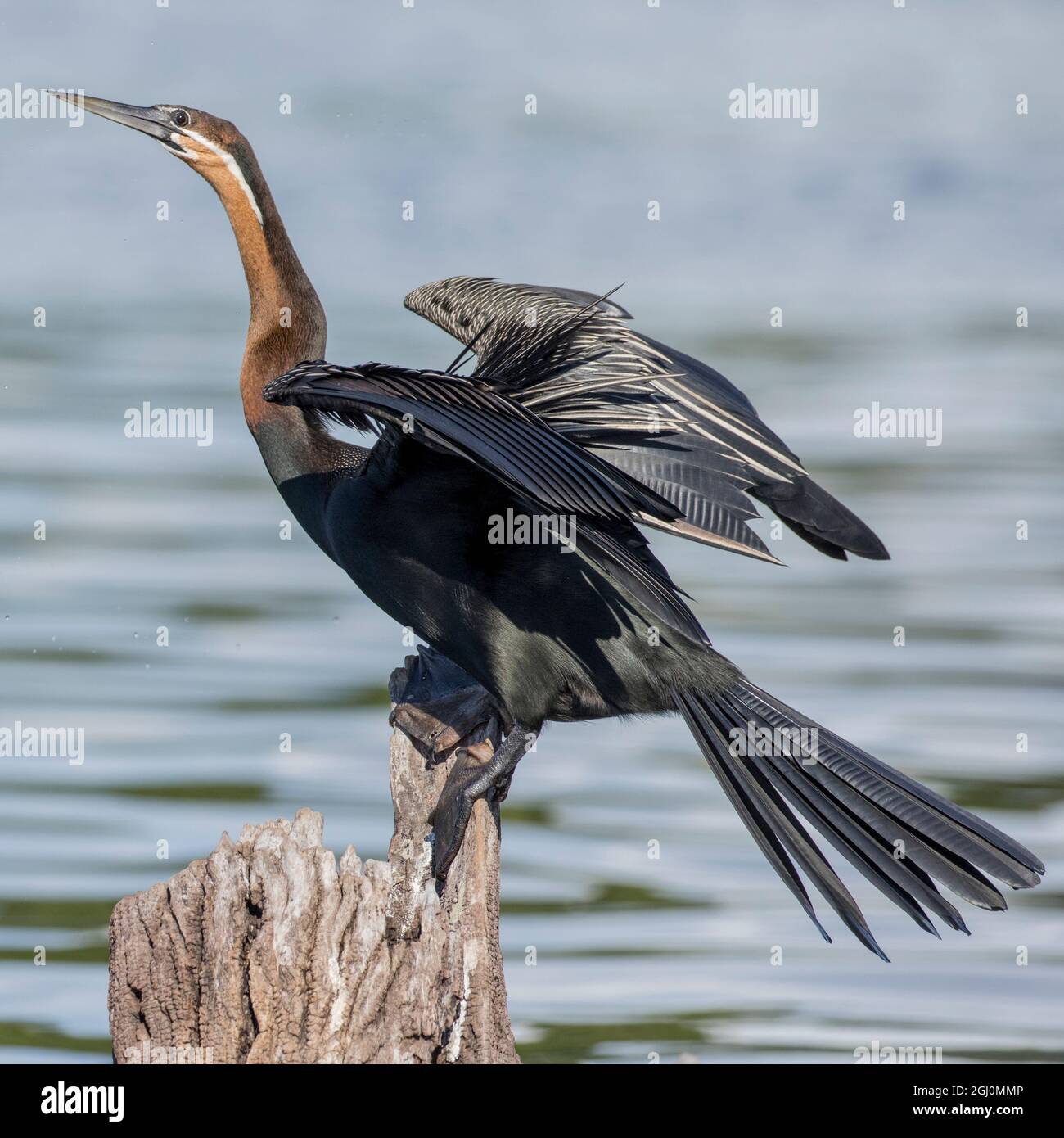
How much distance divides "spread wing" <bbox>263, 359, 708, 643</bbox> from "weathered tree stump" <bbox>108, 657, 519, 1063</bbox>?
3.15 feet

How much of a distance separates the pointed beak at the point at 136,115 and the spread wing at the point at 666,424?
51.5 inches

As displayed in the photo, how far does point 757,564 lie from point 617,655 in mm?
6658

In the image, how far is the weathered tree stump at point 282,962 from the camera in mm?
4359

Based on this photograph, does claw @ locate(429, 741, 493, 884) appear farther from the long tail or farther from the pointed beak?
the pointed beak

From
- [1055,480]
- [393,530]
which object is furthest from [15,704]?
[1055,480]

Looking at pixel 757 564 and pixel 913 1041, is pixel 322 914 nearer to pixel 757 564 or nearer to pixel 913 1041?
pixel 913 1041

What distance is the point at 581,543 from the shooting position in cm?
492

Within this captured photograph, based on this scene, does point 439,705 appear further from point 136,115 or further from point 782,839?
point 136,115

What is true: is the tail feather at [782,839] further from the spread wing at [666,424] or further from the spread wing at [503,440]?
the spread wing at [666,424]

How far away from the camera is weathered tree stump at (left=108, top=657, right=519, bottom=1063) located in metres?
4.36

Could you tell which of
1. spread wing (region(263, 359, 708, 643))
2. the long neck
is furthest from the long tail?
the long neck

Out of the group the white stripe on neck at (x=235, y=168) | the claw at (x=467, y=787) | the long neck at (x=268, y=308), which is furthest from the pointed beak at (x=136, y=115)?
the claw at (x=467, y=787)

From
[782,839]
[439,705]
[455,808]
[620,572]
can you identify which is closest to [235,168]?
[439,705]

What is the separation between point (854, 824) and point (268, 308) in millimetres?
2550
